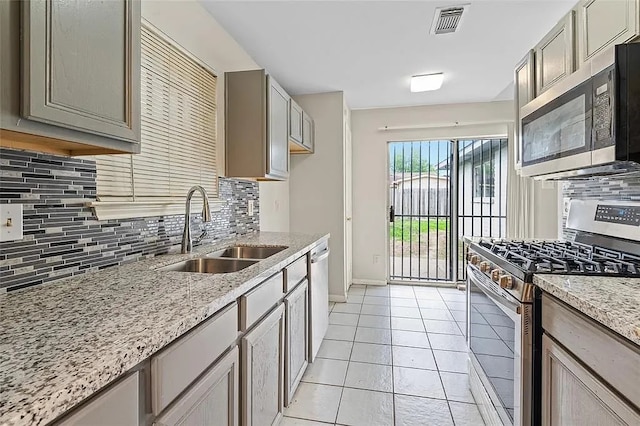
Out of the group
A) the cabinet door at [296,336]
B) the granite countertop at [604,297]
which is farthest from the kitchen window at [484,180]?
the granite countertop at [604,297]

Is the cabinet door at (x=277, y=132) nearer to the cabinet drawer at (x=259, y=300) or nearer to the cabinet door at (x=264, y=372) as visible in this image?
the cabinet drawer at (x=259, y=300)

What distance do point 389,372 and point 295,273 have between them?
3.49ft

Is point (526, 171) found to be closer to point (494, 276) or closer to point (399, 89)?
point (494, 276)

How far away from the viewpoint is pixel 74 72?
0.92 meters

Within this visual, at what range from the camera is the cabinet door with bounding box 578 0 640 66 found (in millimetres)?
1372

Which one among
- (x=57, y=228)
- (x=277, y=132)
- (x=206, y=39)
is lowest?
(x=57, y=228)

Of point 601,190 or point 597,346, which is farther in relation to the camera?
point 601,190

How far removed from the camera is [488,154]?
4.41 metres

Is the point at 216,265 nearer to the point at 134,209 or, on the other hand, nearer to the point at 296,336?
the point at 134,209

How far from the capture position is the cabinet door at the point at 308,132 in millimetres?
3495

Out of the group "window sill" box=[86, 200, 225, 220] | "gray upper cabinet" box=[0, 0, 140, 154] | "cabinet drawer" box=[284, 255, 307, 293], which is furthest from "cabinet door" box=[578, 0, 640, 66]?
"window sill" box=[86, 200, 225, 220]

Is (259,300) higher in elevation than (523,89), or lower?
lower

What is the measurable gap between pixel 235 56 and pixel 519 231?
12.5 ft

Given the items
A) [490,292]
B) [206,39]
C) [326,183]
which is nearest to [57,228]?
[206,39]
